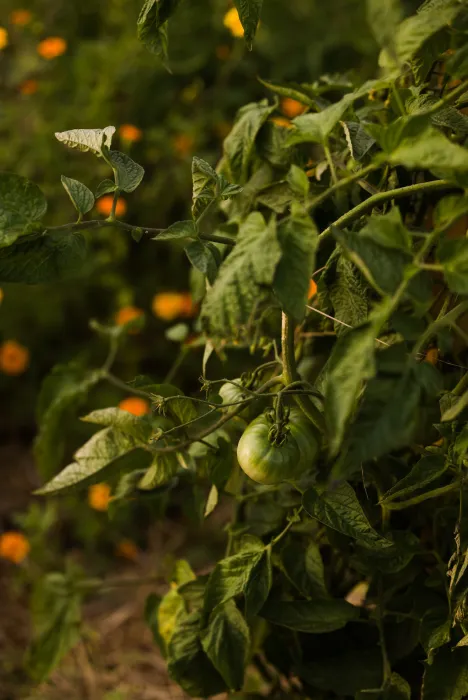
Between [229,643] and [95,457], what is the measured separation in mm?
244

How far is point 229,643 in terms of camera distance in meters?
0.76

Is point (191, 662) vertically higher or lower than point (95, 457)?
lower

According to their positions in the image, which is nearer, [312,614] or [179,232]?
[179,232]

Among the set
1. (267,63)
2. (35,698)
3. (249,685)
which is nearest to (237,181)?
(249,685)

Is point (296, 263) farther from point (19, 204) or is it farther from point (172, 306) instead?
point (172, 306)

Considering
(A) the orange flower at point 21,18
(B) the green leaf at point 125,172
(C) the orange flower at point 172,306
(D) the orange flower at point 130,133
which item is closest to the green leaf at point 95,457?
(B) the green leaf at point 125,172

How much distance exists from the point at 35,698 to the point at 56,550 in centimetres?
39

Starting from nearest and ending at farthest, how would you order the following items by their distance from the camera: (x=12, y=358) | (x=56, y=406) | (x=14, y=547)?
(x=56, y=406), (x=14, y=547), (x=12, y=358)

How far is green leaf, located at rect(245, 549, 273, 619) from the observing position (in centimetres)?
71

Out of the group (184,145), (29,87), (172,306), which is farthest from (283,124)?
(29,87)

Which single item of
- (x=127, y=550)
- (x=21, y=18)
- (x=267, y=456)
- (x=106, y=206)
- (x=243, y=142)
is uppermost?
(x=243, y=142)

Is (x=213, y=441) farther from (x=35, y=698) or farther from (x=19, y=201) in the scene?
(x=35, y=698)

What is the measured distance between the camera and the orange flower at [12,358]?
1.76 m

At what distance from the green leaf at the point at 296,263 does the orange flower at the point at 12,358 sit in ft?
4.50
